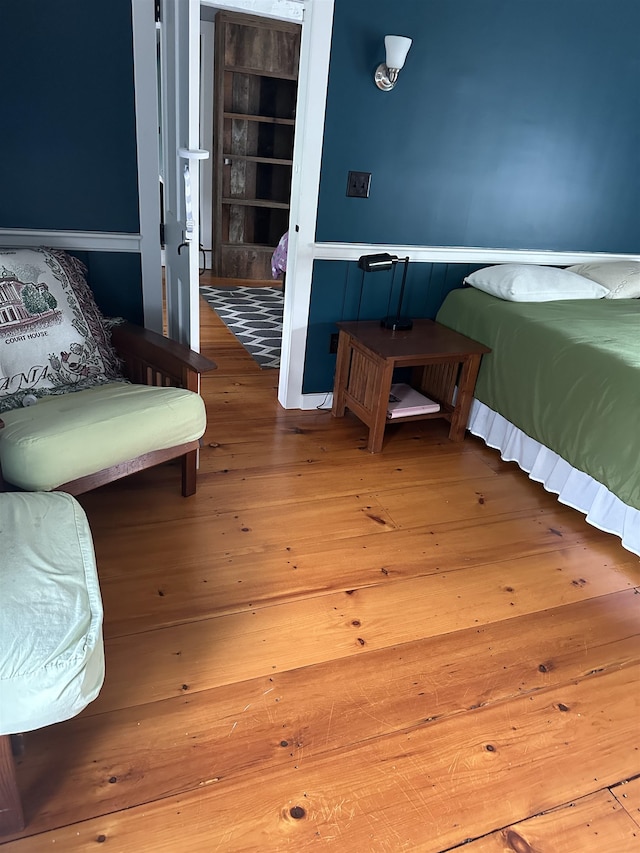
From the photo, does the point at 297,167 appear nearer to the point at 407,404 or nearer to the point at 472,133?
the point at 472,133

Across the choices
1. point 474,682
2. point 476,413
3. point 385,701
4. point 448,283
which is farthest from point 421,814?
point 448,283

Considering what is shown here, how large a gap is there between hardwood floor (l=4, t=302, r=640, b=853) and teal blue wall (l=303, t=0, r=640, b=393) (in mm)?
1215

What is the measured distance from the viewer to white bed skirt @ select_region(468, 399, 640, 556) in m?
2.25

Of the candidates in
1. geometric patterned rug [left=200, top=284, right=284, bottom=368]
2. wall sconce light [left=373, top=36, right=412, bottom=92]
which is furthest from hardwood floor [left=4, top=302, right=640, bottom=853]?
wall sconce light [left=373, top=36, right=412, bottom=92]

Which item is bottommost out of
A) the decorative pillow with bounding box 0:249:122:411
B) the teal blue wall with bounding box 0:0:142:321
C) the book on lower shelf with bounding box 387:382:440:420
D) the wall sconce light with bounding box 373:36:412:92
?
the book on lower shelf with bounding box 387:382:440:420

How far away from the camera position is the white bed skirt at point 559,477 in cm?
225

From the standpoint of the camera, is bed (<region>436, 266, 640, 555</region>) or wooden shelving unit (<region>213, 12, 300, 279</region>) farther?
wooden shelving unit (<region>213, 12, 300, 279</region>)

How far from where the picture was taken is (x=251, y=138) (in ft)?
19.0

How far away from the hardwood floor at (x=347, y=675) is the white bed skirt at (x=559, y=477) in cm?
8

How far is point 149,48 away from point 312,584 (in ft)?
6.75

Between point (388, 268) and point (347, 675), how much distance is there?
6.03ft

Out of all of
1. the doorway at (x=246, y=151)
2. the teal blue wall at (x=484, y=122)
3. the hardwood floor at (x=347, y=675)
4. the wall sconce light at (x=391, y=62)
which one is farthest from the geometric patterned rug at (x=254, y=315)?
the wall sconce light at (x=391, y=62)

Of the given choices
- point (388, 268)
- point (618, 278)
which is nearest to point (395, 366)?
point (388, 268)

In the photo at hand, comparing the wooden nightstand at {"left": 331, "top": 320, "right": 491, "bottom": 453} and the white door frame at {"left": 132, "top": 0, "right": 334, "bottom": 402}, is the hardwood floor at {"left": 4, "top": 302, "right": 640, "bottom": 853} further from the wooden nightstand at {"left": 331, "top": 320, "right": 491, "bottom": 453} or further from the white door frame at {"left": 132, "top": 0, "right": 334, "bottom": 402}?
the white door frame at {"left": 132, "top": 0, "right": 334, "bottom": 402}
